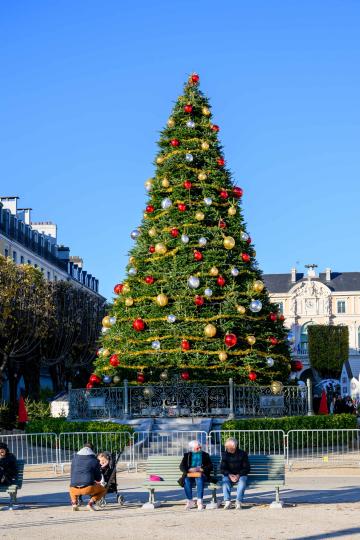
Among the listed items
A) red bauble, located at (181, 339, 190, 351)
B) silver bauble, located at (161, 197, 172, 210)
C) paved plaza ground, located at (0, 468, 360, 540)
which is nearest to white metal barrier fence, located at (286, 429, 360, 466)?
red bauble, located at (181, 339, 190, 351)

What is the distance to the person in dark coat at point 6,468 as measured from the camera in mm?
16562

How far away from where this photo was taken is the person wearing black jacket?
52.8 ft

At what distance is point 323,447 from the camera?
84.0 ft

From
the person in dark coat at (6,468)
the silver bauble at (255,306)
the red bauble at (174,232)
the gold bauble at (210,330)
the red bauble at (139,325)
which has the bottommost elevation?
the person in dark coat at (6,468)

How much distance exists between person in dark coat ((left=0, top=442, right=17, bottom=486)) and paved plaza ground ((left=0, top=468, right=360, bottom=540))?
1.78 feet

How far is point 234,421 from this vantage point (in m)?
26.7

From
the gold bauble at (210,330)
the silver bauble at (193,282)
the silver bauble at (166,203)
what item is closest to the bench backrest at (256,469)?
the gold bauble at (210,330)

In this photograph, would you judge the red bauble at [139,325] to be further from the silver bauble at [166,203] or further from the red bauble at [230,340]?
the silver bauble at [166,203]

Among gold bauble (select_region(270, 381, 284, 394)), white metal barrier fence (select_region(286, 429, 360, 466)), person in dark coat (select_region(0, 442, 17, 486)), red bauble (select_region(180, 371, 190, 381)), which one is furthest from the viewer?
gold bauble (select_region(270, 381, 284, 394))

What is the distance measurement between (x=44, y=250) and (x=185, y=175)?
43.8 metres

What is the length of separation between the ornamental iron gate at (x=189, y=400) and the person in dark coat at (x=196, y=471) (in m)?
11.9

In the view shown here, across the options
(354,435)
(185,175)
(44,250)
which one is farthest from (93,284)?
(354,435)

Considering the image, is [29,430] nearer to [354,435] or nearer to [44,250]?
[354,435]

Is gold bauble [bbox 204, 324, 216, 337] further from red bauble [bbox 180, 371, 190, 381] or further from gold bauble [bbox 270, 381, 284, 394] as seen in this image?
gold bauble [bbox 270, 381, 284, 394]
